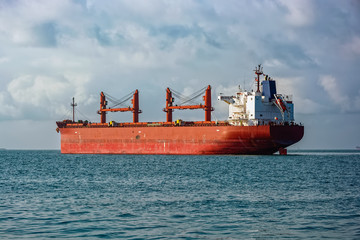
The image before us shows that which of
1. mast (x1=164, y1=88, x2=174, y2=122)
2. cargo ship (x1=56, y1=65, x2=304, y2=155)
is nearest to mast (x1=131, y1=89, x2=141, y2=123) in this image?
cargo ship (x1=56, y1=65, x2=304, y2=155)

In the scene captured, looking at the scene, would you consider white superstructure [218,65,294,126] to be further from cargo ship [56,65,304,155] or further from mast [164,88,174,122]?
mast [164,88,174,122]

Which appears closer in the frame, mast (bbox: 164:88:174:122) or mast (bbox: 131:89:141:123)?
mast (bbox: 164:88:174:122)

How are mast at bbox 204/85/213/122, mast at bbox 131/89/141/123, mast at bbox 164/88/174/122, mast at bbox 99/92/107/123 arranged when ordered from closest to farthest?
mast at bbox 204/85/213/122 → mast at bbox 164/88/174/122 → mast at bbox 131/89/141/123 → mast at bbox 99/92/107/123

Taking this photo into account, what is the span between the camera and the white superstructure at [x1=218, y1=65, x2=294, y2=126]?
175 feet

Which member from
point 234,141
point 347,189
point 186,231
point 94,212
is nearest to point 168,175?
point 347,189

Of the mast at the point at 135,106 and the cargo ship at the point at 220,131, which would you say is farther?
the mast at the point at 135,106

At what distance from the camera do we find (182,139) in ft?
182

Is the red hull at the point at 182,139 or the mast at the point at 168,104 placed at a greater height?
the mast at the point at 168,104

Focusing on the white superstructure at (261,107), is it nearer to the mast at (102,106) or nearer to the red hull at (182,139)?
the red hull at (182,139)

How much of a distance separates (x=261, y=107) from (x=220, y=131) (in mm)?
5696

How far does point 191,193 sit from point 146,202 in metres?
3.27

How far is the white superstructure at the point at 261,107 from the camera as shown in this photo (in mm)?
53406

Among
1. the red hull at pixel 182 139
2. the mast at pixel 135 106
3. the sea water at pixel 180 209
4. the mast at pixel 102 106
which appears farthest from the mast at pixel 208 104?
the sea water at pixel 180 209

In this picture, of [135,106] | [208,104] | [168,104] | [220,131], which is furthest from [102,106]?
[220,131]
